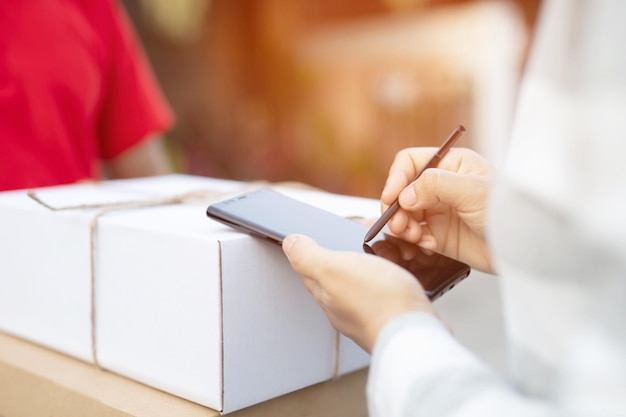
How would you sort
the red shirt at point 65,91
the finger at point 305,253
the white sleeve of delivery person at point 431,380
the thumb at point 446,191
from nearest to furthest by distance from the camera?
the white sleeve of delivery person at point 431,380 < the finger at point 305,253 < the thumb at point 446,191 < the red shirt at point 65,91

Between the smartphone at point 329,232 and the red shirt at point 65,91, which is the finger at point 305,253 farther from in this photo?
the red shirt at point 65,91

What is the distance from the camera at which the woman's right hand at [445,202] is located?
21.0 inches

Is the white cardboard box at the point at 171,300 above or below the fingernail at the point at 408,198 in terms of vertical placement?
below

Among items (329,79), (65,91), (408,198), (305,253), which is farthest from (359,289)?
(329,79)

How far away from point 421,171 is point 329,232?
90mm

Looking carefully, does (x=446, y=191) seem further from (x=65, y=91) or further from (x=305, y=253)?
(x=65, y=91)

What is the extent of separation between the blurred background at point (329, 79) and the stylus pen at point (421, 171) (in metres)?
2.42

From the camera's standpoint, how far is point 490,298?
0.94 metres

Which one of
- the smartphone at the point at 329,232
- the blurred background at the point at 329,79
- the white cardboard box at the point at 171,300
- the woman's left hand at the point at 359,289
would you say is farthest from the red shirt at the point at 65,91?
the blurred background at the point at 329,79

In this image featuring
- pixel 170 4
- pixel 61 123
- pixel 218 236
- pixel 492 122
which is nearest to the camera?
pixel 218 236

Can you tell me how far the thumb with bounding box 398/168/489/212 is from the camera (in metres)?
0.53

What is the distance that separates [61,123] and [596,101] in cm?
66

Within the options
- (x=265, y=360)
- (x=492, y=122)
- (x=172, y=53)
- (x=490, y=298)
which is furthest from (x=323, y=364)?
(x=172, y=53)

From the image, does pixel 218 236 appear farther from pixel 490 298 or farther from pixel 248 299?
pixel 490 298
